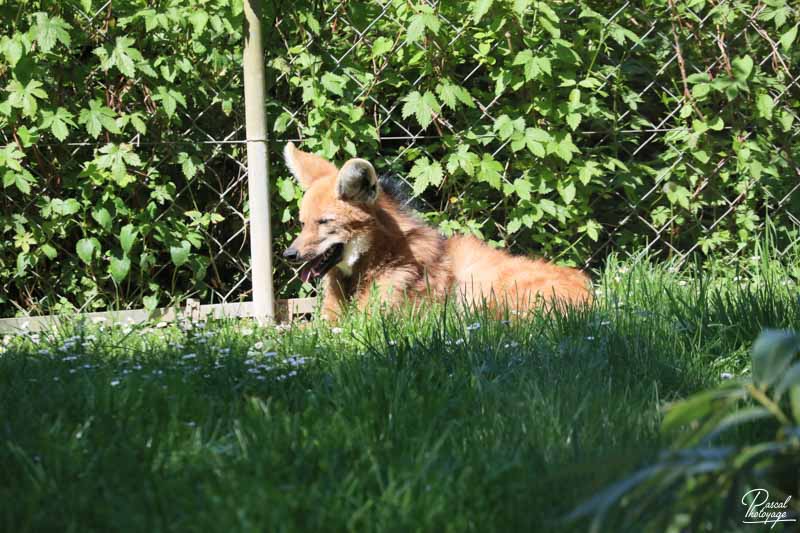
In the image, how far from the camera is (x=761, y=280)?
4527 millimetres

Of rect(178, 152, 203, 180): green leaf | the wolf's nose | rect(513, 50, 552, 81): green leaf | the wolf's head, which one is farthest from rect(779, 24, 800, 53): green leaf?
rect(178, 152, 203, 180): green leaf

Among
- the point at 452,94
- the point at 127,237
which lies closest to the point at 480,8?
the point at 452,94

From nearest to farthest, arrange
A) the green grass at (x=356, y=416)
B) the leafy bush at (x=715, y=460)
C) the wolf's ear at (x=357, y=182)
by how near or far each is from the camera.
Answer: the leafy bush at (x=715, y=460) → the green grass at (x=356, y=416) → the wolf's ear at (x=357, y=182)

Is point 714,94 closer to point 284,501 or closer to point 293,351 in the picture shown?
point 293,351

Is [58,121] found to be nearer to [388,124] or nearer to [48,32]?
[48,32]

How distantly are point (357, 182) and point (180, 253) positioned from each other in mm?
1083

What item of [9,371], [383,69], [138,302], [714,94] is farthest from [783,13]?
[9,371]

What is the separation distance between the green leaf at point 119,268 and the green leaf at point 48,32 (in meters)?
1.17

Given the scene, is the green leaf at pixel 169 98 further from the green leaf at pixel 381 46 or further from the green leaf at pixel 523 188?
the green leaf at pixel 523 188

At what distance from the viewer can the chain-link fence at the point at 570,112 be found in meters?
4.89

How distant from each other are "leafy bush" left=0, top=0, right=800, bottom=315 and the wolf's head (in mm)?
198

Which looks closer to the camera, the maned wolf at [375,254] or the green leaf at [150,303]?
the maned wolf at [375,254]

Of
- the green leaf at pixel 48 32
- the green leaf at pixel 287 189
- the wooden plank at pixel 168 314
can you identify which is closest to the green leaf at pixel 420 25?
the green leaf at pixel 287 189

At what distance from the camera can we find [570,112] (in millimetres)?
4945
